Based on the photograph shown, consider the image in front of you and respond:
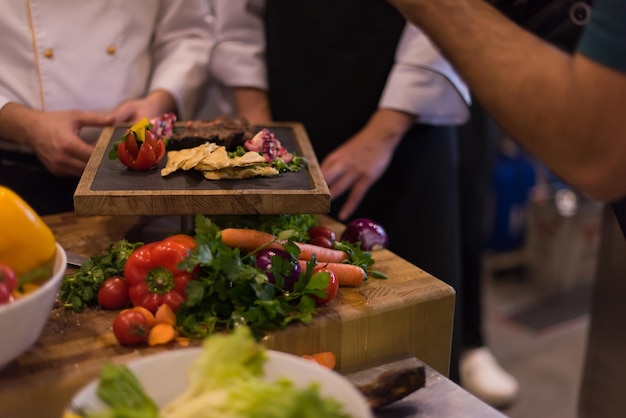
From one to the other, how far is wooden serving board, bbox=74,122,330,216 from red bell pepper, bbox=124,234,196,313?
0.26 ft

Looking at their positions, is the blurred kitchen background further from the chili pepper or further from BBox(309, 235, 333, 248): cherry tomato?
the chili pepper

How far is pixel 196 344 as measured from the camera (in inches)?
37.3

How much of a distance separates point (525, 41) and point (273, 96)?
40.1 inches

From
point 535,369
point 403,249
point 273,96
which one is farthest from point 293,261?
point 535,369

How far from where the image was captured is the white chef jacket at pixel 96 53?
1462 millimetres

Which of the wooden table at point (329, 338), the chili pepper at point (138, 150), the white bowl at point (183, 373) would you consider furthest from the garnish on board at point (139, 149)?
the white bowl at point (183, 373)

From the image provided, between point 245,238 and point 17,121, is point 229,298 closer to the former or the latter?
point 245,238

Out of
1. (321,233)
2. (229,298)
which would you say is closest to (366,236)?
(321,233)

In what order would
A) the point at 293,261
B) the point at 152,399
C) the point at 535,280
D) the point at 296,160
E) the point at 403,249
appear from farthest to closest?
the point at 535,280 → the point at 403,249 → the point at 296,160 → the point at 293,261 → the point at 152,399

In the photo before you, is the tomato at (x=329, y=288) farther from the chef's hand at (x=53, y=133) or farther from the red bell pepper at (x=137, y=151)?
the chef's hand at (x=53, y=133)

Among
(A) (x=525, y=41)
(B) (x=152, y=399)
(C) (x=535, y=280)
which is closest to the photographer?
(B) (x=152, y=399)

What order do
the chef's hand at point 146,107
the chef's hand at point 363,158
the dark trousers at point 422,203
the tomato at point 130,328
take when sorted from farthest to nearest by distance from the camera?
1. the dark trousers at point 422,203
2. the chef's hand at point 363,158
3. the chef's hand at point 146,107
4. the tomato at point 130,328

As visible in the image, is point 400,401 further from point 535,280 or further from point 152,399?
point 535,280

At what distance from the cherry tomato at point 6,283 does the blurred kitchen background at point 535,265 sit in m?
2.22
